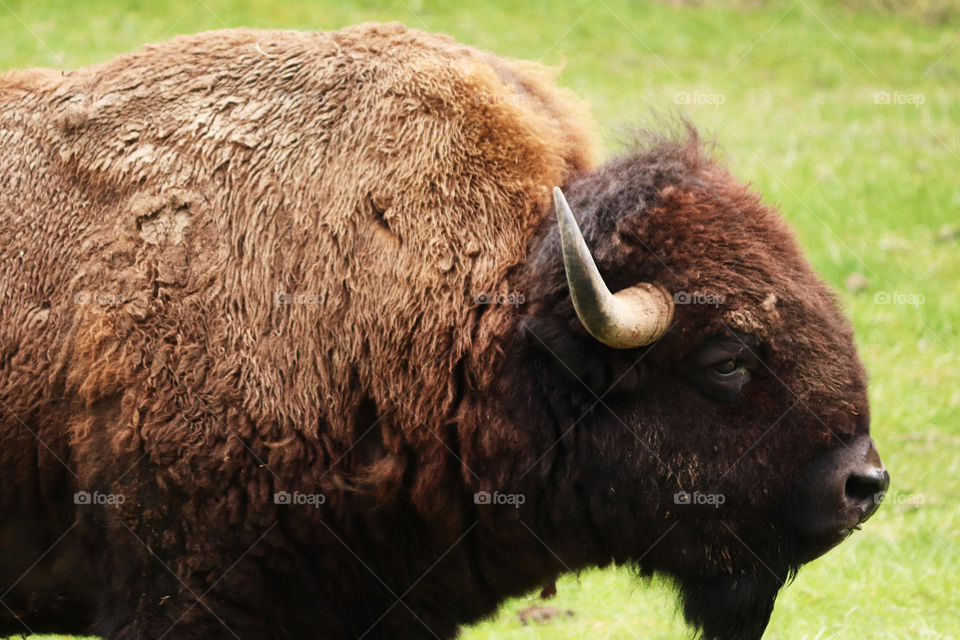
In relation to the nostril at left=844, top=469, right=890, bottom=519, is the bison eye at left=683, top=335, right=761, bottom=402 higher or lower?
higher

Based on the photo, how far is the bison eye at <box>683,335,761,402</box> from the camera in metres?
3.87

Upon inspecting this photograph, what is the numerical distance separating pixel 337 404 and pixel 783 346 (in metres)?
1.53

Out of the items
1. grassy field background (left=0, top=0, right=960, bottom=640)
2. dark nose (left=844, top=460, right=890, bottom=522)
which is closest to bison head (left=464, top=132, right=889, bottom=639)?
dark nose (left=844, top=460, right=890, bottom=522)

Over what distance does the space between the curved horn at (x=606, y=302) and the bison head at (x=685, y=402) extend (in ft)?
0.04

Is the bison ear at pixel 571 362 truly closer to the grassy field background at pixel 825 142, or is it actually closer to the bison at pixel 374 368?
the bison at pixel 374 368

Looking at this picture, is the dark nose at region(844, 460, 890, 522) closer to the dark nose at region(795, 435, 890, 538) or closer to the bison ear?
the dark nose at region(795, 435, 890, 538)

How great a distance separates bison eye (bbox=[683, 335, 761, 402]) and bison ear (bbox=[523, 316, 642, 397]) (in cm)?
22

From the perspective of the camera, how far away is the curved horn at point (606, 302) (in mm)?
3596

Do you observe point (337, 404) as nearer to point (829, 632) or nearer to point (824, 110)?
point (829, 632)

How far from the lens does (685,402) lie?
3.91 meters

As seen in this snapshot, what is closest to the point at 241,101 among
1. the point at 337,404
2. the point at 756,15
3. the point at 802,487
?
the point at 337,404

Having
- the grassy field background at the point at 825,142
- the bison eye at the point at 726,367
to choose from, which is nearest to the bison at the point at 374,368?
the bison eye at the point at 726,367

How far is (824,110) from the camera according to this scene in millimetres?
16516

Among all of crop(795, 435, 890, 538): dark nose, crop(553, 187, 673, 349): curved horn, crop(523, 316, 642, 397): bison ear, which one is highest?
crop(553, 187, 673, 349): curved horn
